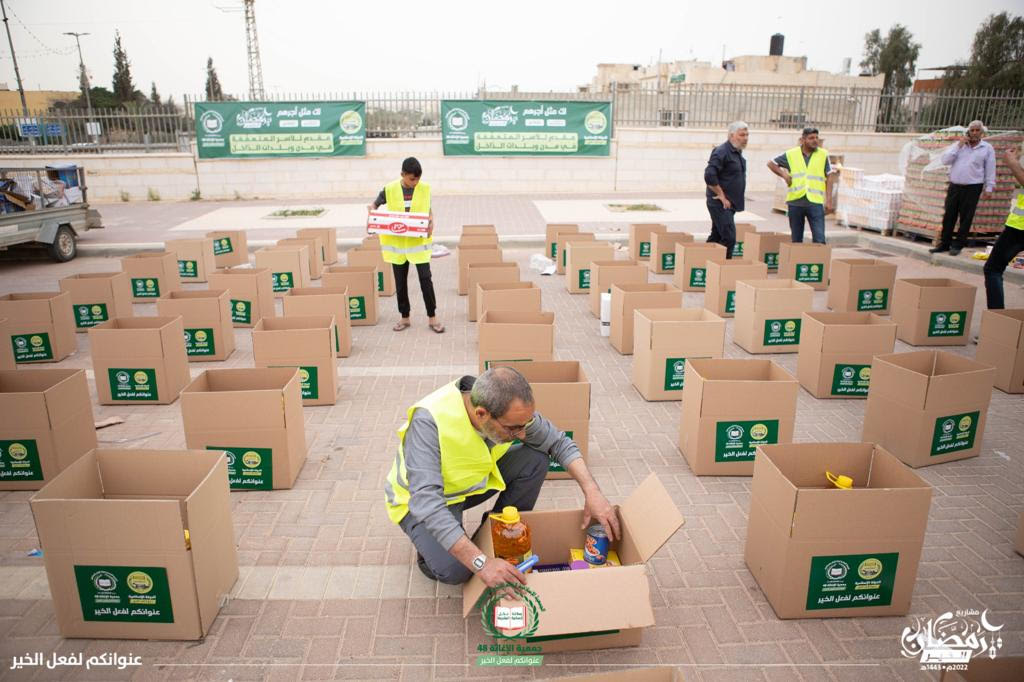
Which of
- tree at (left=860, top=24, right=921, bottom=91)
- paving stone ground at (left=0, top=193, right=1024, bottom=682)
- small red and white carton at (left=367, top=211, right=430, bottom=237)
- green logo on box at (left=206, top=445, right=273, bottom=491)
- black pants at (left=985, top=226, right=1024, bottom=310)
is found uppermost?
tree at (left=860, top=24, right=921, bottom=91)

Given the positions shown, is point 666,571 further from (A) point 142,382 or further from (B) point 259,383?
(A) point 142,382

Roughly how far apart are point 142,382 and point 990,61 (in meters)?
54.8

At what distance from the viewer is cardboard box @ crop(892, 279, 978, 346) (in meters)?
6.62

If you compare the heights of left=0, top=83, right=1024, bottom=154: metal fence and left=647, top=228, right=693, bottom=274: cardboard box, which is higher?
left=0, top=83, right=1024, bottom=154: metal fence

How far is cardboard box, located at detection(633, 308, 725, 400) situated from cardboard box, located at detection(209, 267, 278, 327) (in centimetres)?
407

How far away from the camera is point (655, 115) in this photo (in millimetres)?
19406

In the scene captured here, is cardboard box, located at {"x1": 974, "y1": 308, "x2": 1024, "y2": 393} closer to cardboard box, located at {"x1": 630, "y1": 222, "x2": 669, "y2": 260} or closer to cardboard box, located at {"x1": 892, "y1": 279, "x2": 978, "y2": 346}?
cardboard box, located at {"x1": 892, "y1": 279, "x2": 978, "y2": 346}

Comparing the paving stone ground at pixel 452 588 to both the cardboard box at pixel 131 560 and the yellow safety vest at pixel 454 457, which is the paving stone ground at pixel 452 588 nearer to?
the cardboard box at pixel 131 560

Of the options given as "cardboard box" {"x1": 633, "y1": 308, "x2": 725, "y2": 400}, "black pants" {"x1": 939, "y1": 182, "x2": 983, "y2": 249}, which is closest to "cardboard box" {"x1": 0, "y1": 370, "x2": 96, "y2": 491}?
"cardboard box" {"x1": 633, "y1": 308, "x2": 725, "y2": 400}

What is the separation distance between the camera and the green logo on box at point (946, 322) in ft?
21.9

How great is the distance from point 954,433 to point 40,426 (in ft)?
18.6

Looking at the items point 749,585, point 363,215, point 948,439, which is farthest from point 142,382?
point 363,215

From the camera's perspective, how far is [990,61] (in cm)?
4428

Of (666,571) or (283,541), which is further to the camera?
(283,541)
